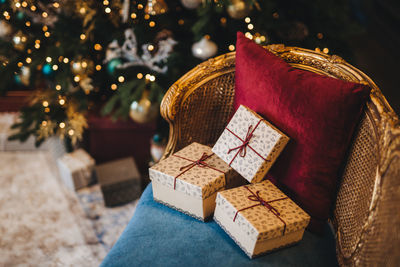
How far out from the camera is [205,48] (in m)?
1.35

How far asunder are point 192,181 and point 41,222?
98 cm

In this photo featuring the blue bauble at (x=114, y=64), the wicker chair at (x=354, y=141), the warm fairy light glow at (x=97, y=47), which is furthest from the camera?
the warm fairy light glow at (x=97, y=47)

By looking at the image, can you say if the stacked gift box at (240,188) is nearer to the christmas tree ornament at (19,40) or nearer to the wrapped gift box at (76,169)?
the wrapped gift box at (76,169)

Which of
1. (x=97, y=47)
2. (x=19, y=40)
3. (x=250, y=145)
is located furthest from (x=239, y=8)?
(x=19, y=40)

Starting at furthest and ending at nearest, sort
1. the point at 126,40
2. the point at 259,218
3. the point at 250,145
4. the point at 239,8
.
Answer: the point at 126,40 → the point at 239,8 → the point at 250,145 → the point at 259,218

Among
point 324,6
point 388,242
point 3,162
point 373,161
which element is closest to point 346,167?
point 373,161

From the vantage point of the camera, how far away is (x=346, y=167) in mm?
828

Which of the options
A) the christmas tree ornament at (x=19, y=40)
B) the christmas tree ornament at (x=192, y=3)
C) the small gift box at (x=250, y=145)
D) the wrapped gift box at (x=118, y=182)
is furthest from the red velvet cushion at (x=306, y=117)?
the christmas tree ornament at (x=19, y=40)

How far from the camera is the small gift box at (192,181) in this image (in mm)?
853

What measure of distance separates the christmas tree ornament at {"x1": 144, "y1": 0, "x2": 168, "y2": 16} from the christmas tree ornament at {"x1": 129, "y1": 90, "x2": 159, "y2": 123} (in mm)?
367

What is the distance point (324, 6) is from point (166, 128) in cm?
99

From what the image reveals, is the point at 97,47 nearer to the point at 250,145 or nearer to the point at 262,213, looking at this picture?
the point at 250,145

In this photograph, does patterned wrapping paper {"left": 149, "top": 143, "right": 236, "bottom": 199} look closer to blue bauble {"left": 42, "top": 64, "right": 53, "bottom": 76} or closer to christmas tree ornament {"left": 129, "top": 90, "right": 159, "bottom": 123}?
christmas tree ornament {"left": 129, "top": 90, "right": 159, "bottom": 123}

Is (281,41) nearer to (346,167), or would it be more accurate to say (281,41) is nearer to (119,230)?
(346,167)
